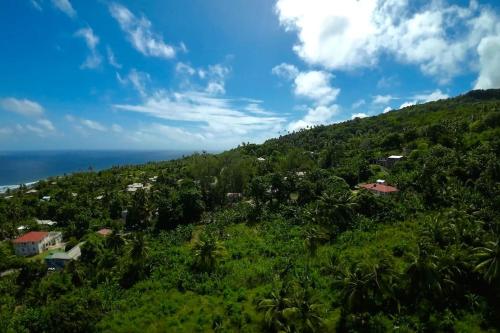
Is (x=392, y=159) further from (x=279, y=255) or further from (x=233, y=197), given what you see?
(x=279, y=255)

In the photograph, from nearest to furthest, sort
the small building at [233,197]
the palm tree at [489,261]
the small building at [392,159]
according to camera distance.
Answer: the palm tree at [489,261], the small building at [233,197], the small building at [392,159]

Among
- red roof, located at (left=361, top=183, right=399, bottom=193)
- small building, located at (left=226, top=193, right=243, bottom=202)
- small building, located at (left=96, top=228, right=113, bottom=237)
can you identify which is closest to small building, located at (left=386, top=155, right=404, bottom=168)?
red roof, located at (left=361, top=183, right=399, bottom=193)

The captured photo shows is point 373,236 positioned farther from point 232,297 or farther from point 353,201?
point 232,297

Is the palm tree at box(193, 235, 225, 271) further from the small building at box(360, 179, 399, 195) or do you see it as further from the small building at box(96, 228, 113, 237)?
the small building at box(360, 179, 399, 195)

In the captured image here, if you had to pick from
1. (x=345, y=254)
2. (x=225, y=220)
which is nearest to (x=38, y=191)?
(x=225, y=220)

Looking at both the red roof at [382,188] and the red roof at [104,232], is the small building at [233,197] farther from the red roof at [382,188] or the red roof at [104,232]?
the red roof at [382,188]

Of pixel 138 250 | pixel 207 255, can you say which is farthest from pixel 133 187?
pixel 207 255

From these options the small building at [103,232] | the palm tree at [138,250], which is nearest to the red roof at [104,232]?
the small building at [103,232]
